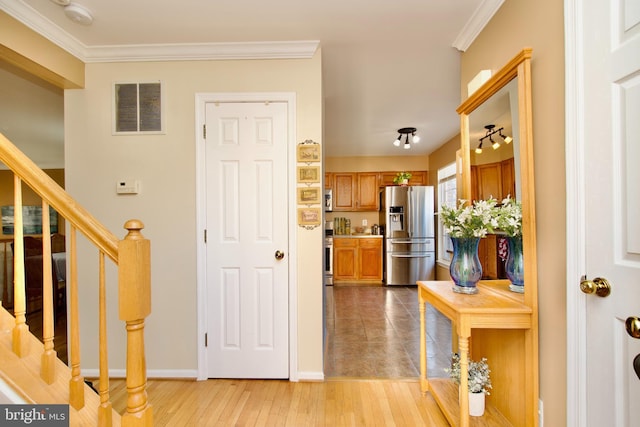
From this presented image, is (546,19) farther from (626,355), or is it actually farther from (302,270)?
(302,270)

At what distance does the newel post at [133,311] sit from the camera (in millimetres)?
1151

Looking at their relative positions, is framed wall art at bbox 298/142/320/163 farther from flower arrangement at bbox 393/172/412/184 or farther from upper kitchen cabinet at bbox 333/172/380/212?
upper kitchen cabinet at bbox 333/172/380/212

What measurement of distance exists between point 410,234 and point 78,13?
519 centimetres

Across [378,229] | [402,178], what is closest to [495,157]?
[402,178]

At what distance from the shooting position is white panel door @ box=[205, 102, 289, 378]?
2.35 metres

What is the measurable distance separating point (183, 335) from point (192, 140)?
150cm

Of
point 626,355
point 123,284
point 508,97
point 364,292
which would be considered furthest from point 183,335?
point 364,292

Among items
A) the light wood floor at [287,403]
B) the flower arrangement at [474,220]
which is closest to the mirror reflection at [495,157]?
the flower arrangement at [474,220]

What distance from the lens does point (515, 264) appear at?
66.7 inches

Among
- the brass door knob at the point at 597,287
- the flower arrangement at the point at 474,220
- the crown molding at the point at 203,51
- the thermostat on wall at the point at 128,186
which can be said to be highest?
the crown molding at the point at 203,51

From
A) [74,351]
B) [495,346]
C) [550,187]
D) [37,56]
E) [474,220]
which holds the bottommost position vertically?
[495,346]

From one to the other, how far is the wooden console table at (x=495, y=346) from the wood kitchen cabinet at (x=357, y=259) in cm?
397

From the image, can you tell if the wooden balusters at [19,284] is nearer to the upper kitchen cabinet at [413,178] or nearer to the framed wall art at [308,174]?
the framed wall art at [308,174]

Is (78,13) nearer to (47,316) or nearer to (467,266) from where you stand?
(47,316)
